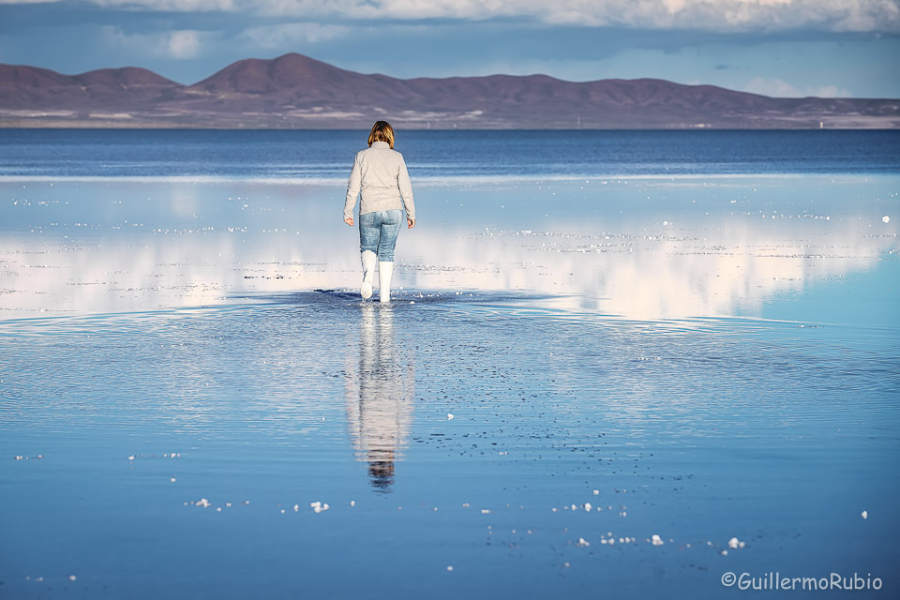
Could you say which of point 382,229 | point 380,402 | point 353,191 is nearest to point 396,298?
point 382,229

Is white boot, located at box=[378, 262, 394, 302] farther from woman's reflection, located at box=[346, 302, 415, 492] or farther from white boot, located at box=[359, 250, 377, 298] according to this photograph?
woman's reflection, located at box=[346, 302, 415, 492]

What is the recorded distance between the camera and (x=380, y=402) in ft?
28.8

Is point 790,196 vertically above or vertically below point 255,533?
above

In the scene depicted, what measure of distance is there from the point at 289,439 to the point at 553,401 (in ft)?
6.86

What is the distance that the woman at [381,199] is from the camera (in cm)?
1388

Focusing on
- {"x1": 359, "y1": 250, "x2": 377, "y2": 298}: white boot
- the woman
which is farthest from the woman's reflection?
the woman

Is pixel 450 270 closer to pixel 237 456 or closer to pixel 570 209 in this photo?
pixel 237 456

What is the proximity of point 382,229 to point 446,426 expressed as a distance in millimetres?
6384

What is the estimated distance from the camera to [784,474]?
6934mm

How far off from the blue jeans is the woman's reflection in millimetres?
1989

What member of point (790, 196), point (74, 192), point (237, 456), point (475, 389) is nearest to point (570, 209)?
point (790, 196)

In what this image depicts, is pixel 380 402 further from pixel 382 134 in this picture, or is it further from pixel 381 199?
pixel 382 134

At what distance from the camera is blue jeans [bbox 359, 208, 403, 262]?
46.1 ft

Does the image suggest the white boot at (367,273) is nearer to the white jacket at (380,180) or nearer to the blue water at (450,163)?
the white jacket at (380,180)
